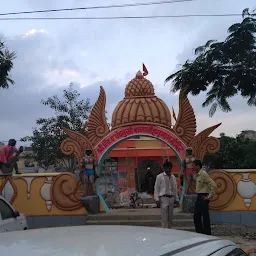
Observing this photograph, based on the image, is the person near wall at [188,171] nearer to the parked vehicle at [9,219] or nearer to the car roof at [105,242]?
the parked vehicle at [9,219]

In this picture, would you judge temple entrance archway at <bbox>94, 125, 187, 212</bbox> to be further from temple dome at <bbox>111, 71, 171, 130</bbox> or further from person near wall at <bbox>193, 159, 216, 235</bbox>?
person near wall at <bbox>193, 159, 216, 235</bbox>

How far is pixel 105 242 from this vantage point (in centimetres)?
198

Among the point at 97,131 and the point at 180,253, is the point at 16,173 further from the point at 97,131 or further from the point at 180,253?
the point at 180,253

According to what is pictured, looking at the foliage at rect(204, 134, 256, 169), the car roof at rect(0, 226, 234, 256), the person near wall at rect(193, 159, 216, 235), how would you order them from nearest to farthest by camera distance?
the car roof at rect(0, 226, 234, 256), the person near wall at rect(193, 159, 216, 235), the foliage at rect(204, 134, 256, 169)

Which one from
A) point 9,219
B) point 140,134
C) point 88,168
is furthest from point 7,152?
point 9,219

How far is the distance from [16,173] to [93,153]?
215cm

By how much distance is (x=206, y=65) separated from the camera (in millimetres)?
Answer: 11234

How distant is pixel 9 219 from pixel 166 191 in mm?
3270

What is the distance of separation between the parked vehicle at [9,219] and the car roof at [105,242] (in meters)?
4.13

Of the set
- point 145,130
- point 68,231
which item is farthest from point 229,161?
point 68,231

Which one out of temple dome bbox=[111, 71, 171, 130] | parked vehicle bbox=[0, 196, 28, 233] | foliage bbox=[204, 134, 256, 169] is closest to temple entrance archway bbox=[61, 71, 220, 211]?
temple dome bbox=[111, 71, 171, 130]

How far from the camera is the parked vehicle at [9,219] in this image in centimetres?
634

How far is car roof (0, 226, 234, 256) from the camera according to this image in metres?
1.80

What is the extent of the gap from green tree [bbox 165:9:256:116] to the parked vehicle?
19.6 ft
